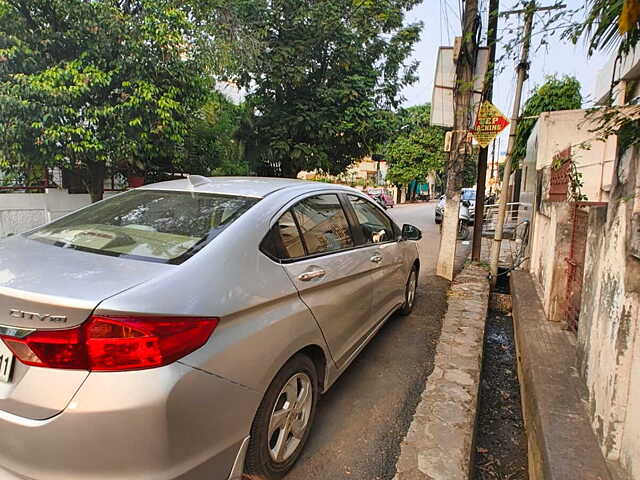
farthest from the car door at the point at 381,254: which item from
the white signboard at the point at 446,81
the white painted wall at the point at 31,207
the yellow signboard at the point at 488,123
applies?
the white painted wall at the point at 31,207

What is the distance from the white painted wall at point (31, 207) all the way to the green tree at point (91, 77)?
4.51 feet

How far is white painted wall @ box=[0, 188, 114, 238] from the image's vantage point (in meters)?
7.57

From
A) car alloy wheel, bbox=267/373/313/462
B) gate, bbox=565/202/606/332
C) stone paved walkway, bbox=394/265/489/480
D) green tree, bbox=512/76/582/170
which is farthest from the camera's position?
green tree, bbox=512/76/582/170

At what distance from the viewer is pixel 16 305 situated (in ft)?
4.60

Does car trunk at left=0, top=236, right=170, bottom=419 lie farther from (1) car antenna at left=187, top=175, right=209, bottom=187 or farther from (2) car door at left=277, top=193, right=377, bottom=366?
(1) car antenna at left=187, top=175, right=209, bottom=187

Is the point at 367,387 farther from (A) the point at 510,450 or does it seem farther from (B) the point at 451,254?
(B) the point at 451,254

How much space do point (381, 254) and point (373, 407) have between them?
122cm

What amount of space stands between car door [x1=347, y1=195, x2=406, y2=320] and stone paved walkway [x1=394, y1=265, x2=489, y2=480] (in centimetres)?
61

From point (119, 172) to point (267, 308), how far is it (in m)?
8.78

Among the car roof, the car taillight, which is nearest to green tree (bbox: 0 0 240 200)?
the car roof

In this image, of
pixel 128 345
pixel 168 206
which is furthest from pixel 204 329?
pixel 168 206

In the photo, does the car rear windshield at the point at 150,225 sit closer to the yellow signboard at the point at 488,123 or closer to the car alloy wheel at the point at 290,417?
the car alloy wheel at the point at 290,417

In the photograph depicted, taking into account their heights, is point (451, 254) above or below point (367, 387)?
above

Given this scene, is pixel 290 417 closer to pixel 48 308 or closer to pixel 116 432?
pixel 116 432
